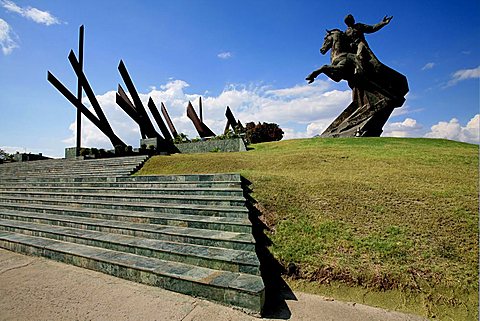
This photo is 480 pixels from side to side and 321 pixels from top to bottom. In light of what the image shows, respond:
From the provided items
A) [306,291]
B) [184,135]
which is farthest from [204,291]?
[184,135]

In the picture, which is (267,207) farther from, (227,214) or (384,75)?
(384,75)

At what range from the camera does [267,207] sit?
5.14 metres

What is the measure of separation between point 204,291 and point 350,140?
44.9ft

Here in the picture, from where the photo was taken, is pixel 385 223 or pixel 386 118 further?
pixel 386 118

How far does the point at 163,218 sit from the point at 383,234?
372 centimetres

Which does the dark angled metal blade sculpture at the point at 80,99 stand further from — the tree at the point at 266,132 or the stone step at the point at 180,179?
the tree at the point at 266,132

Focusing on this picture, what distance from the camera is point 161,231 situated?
449 cm

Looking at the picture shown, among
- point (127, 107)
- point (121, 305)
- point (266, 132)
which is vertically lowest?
point (121, 305)

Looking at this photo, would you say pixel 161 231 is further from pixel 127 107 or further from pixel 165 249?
pixel 127 107

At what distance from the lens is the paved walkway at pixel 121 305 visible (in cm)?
272

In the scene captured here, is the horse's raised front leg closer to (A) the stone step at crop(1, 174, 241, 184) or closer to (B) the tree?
(A) the stone step at crop(1, 174, 241, 184)

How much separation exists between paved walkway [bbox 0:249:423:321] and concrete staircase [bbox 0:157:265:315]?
178 millimetres

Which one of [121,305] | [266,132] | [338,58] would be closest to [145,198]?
[121,305]

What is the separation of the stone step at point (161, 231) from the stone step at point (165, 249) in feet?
0.39
